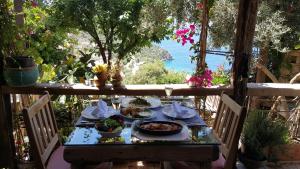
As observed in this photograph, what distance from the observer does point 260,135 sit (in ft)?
8.87

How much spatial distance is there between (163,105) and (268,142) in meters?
1.05

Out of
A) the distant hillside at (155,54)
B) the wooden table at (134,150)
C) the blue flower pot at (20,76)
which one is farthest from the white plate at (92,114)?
the distant hillside at (155,54)

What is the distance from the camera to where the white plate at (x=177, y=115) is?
2106 millimetres

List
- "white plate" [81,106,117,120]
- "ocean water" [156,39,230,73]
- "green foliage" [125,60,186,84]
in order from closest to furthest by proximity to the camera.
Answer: "white plate" [81,106,117,120], "ocean water" [156,39,230,73], "green foliage" [125,60,186,84]

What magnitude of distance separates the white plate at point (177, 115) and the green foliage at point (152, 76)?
10.7 ft

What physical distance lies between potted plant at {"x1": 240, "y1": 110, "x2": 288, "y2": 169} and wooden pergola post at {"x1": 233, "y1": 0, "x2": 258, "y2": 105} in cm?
22

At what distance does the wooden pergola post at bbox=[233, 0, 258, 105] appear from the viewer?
8.45ft

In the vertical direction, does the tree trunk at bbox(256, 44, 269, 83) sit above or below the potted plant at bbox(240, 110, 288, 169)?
above

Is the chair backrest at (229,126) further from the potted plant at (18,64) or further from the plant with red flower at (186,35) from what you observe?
the potted plant at (18,64)

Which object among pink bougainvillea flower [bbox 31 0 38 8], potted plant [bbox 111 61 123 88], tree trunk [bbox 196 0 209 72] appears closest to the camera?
potted plant [bbox 111 61 123 88]

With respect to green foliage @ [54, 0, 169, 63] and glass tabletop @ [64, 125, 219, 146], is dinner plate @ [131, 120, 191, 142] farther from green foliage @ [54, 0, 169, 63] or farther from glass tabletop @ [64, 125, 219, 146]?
green foliage @ [54, 0, 169, 63]

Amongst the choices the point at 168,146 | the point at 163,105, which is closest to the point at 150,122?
the point at 168,146

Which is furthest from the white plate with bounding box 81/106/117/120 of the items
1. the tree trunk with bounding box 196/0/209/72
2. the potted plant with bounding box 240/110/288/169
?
the tree trunk with bounding box 196/0/209/72

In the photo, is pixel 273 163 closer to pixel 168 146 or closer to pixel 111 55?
pixel 168 146
